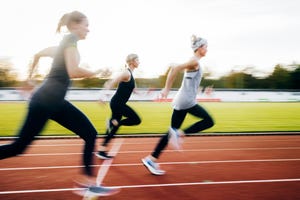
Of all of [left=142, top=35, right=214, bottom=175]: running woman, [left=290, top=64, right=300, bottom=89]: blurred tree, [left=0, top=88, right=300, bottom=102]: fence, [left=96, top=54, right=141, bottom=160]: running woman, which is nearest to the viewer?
[left=142, top=35, right=214, bottom=175]: running woman

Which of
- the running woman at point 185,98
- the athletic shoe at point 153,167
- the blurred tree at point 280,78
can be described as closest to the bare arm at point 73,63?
the running woman at point 185,98

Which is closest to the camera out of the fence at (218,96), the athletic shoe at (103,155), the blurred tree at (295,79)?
the athletic shoe at (103,155)

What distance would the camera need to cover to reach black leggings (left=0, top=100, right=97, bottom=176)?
12.2 feet

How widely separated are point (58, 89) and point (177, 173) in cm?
274

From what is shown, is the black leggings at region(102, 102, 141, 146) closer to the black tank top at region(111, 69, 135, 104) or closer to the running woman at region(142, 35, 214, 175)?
the black tank top at region(111, 69, 135, 104)

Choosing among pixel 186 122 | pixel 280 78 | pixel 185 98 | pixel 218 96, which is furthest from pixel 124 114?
pixel 280 78

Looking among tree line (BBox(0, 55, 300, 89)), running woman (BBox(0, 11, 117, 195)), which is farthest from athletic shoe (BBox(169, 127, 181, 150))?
tree line (BBox(0, 55, 300, 89))

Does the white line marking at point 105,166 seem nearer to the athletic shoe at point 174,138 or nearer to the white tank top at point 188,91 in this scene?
the athletic shoe at point 174,138

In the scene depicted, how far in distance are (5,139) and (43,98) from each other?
7.24 m

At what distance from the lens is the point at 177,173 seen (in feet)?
18.7

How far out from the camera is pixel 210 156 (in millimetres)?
7348

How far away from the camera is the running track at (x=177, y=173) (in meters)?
4.55

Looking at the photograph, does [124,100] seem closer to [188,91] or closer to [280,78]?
[188,91]

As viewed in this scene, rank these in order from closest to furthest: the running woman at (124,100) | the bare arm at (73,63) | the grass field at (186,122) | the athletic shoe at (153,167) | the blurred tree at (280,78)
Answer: the bare arm at (73,63) < the athletic shoe at (153,167) < the running woman at (124,100) < the grass field at (186,122) < the blurred tree at (280,78)
